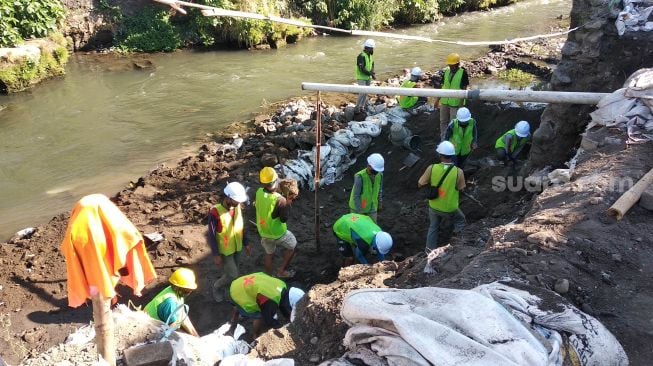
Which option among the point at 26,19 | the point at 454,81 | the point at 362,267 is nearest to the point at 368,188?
the point at 362,267

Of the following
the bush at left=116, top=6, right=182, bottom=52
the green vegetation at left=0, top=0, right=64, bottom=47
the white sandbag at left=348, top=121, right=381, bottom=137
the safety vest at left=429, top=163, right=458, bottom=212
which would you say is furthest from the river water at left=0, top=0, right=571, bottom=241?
the safety vest at left=429, top=163, right=458, bottom=212

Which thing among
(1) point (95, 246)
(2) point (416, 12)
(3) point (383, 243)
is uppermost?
(2) point (416, 12)

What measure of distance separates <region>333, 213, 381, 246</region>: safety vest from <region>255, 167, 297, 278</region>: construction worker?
0.77 m

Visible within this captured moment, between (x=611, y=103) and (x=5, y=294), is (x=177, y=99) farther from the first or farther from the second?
(x=611, y=103)

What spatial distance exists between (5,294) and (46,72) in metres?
11.8

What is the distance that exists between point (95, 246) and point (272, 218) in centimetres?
383

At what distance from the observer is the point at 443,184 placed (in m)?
7.15

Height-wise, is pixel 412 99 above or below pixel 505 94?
below

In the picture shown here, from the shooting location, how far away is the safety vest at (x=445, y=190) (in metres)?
7.09

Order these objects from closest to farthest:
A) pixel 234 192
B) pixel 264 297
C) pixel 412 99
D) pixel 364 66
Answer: pixel 264 297
pixel 234 192
pixel 412 99
pixel 364 66

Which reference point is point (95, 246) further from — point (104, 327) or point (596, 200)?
point (596, 200)

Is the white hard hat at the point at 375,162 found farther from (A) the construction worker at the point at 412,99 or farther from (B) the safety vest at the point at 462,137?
(A) the construction worker at the point at 412,99

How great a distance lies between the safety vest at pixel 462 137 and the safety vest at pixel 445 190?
69.7 inches

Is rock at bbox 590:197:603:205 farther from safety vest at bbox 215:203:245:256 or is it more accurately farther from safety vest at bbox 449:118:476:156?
safety vest at bbox 215:203:245:256
